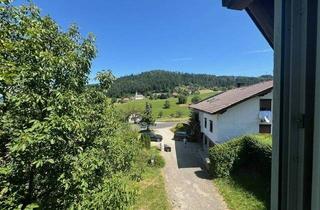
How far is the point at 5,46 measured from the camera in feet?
11.7

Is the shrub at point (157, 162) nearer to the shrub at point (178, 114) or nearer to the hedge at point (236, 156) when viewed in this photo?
the hedge at point (236, 156)

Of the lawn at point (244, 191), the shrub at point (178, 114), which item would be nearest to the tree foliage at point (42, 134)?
the lawn at point (244, 191)

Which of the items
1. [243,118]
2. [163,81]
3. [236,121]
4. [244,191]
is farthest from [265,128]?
[163,81]

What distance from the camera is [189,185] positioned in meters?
16.7

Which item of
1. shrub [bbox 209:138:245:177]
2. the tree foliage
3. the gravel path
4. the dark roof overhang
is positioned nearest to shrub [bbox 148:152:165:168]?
the gravel path

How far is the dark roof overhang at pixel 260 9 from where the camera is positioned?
6.66ft

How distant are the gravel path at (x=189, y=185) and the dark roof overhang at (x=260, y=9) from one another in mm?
12610

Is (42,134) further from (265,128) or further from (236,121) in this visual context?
(265,128)

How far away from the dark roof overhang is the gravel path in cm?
1261

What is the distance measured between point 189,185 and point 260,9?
1581 cm

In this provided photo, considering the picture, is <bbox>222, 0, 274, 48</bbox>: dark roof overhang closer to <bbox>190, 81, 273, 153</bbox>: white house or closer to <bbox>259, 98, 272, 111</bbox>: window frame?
<bbox>190, 81, 273, 153</bbox>: white house

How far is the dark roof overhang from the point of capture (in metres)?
2.03

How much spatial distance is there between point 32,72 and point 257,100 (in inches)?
725

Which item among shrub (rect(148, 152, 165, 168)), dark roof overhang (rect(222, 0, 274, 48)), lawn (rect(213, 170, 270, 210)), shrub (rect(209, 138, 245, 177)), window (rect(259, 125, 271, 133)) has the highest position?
dark roof overhang (rect(222, 0, 274, 48))
